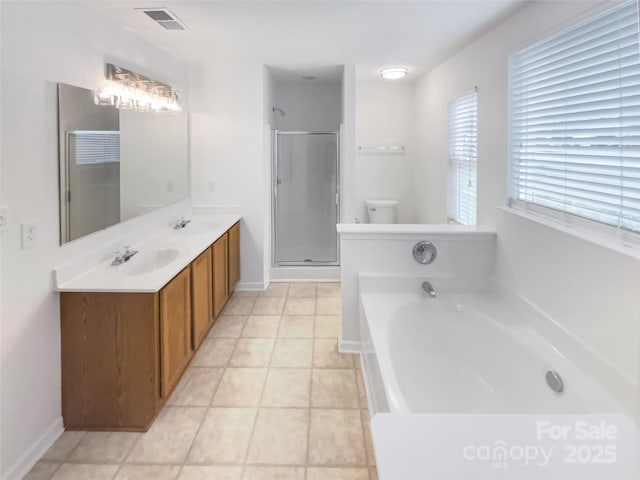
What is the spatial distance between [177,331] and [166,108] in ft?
6.87

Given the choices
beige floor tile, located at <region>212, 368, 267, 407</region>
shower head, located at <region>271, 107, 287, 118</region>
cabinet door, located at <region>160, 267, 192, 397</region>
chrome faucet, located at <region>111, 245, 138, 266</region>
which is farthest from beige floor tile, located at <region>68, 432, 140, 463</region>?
shower head, located at <region>271, 107, 287, 118</region>

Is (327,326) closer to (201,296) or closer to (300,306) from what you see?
(300,306)

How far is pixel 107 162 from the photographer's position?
2840 millimetres

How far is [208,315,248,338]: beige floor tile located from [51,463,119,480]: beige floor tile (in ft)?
5.22

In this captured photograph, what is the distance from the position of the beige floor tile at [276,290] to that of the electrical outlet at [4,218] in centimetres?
295

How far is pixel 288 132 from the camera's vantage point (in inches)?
205

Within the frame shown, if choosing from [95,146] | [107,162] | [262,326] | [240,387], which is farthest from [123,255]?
[262,326]

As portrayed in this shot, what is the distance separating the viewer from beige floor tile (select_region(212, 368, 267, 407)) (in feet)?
8.87

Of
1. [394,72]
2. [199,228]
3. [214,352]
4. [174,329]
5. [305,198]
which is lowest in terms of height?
[214,352]

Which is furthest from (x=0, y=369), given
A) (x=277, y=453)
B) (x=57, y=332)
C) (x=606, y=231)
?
(x=606, y=231)

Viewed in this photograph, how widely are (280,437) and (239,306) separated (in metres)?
2.16

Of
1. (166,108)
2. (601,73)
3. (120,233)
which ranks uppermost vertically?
(166,108)

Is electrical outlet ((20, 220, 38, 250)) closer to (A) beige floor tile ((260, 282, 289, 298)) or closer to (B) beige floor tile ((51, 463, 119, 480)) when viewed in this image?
(B) beige floor tile ((51, 463, 119, 480))

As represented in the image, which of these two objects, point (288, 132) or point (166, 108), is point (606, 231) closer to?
point (166, 108)
